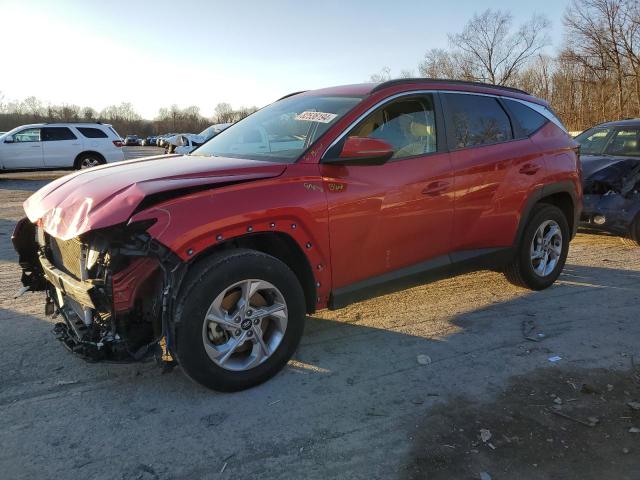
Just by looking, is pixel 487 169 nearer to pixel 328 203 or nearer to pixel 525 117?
pixel 525 117

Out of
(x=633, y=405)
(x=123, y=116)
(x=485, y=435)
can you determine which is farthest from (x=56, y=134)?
(x=123, y=116)

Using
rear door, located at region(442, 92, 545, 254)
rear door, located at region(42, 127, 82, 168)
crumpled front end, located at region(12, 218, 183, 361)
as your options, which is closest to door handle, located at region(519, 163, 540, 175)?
rear door, located at region(442, 92, 545, 254)

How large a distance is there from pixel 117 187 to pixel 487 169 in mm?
2989

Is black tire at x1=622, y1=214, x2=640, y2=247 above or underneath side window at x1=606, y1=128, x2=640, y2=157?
underneath

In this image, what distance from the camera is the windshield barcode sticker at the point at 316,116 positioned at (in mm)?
3662

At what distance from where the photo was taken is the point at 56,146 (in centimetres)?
1717

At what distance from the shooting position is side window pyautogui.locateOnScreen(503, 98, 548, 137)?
15.9 feet

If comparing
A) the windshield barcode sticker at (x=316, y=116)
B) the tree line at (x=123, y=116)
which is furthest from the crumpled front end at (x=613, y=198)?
the tree line at (x=123, y=116)

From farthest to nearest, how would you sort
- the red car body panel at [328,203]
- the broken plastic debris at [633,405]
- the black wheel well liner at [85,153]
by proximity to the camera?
the black wheel well liner at [85,153]
the broken plastic debris at [633,405]
the red car body panel at [328,203]

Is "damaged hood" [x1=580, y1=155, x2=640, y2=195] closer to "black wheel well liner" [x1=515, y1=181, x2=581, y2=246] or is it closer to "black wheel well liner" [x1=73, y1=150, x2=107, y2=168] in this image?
"black wheel well liner" [x1=515, y1=181, x2=581, y2=246]

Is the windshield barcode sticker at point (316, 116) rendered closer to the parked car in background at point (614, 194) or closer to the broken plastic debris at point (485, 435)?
the broken plastic debris at point (485, 435)

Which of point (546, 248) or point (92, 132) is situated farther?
point (92, 132)

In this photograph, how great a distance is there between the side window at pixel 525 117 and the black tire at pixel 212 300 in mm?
2993

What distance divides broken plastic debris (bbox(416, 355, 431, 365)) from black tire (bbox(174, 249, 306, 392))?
937mm
